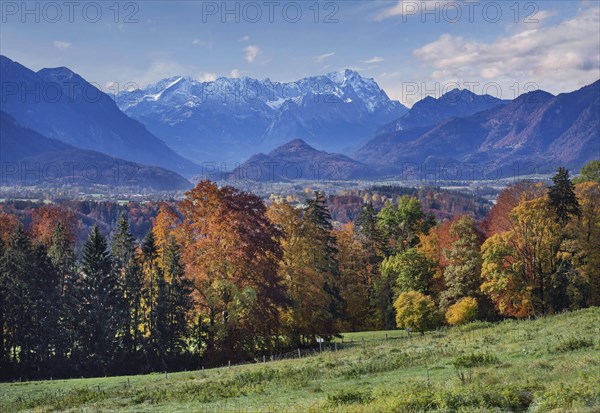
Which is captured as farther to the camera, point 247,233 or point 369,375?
point 247,233

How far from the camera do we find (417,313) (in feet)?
211

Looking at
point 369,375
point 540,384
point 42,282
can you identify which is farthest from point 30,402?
point 42,282

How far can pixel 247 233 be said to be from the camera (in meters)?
54.2

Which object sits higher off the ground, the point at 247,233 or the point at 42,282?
the point at 247,233

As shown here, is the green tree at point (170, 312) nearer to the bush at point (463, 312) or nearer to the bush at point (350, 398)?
the bush at point (463, 312)

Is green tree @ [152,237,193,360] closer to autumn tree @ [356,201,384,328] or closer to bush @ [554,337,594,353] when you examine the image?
autumn tree @ [356,201,384,328]

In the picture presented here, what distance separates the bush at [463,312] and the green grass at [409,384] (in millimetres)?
18272

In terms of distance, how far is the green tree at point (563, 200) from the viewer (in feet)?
211

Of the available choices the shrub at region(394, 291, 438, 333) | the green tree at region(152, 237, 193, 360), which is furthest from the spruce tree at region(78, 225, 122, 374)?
the shrub at region(394, 291, 438, 333)

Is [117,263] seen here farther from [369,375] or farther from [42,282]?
[369,375]

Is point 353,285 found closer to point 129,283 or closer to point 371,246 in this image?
point 371,246

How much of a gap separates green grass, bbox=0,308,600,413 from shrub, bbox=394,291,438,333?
18824 mm

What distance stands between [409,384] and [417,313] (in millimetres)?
40857

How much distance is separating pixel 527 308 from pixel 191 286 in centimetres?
4021
